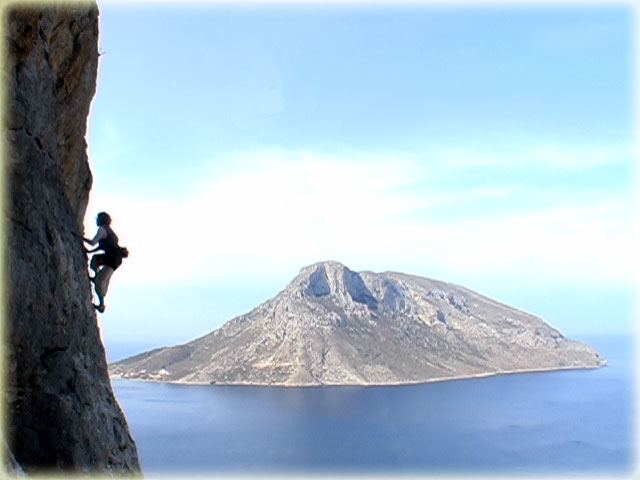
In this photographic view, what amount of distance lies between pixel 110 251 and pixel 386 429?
107 m

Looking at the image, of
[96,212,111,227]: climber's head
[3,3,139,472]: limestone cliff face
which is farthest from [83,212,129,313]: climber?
[3,3,139,472]: limestone cliff face

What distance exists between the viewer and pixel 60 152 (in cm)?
1038

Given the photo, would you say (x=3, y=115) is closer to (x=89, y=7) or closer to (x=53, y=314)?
(x=53, y=314)

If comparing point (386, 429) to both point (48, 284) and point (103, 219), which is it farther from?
point (48, 284)

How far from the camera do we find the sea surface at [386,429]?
3204 inches

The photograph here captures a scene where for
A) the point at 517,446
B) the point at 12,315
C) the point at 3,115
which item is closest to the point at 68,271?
the point at 12,315

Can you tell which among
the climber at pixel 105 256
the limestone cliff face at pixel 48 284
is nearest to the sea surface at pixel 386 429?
the climber at pixel 105 256

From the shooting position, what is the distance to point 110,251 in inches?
410

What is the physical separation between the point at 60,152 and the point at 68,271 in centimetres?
250

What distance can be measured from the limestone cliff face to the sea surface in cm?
6304

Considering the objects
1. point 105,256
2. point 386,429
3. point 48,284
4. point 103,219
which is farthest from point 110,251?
point 386,429

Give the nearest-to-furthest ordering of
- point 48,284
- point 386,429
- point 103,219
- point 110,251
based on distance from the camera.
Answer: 1. point 48,284
2. point 103,219
3. point 110,251
4. point 386,429

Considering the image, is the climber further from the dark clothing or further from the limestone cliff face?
the limestone cliff face

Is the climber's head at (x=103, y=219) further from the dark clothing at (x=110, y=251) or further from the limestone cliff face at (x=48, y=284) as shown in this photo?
the limestone cliff face at (x=48, y=284)
